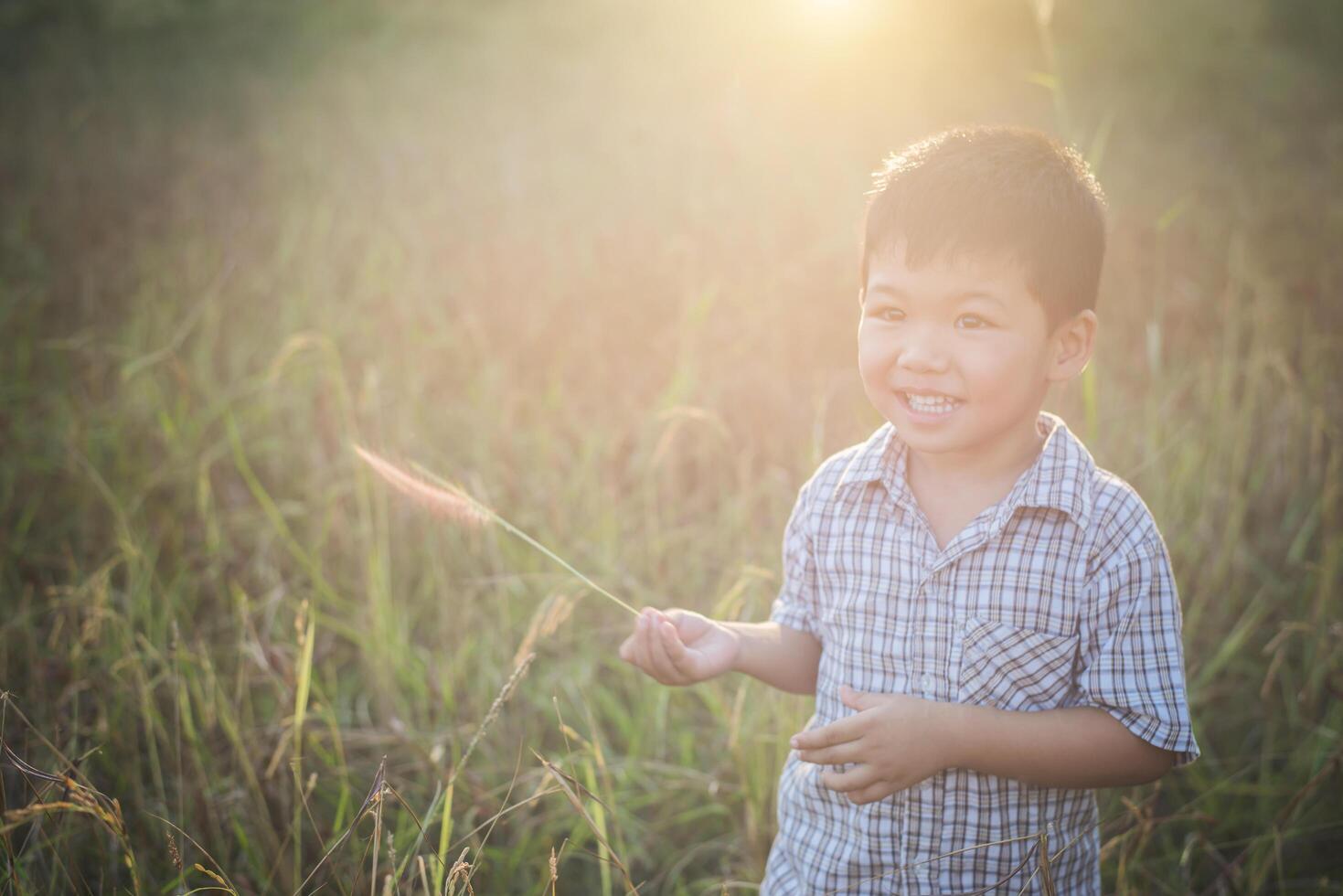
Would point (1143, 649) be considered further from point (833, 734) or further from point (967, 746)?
point (833, 734)

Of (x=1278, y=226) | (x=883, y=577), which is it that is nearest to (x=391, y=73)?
(x=1278, y=226)

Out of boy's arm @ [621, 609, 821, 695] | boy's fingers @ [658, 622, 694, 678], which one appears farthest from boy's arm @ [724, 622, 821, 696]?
boy's fingers @ [658, 622, 694, 678]

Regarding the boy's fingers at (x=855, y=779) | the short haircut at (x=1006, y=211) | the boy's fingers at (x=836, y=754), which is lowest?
the boy's fingers at (x=855, y=779)

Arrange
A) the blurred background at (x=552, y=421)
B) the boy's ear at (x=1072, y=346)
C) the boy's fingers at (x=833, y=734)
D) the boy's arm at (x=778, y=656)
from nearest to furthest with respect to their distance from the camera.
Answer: the boy's fingers at (x=833, y=734) → the boy's ear at (x=1072, y=346) → the boy's arm at (x=778, y=656) → the blurred background at (x=552, y=421)

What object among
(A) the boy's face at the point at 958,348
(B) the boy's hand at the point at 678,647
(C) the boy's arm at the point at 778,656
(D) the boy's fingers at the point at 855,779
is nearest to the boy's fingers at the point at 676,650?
(B) the boy's hand at the point at 678,647

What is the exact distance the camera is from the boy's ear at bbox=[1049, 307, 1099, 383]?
3.86 feet

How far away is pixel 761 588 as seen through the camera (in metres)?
2.31

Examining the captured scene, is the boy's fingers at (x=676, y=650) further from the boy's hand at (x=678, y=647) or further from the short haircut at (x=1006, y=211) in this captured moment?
the short haircut at (x=1006, y=211)

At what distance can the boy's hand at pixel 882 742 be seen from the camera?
3.48ft

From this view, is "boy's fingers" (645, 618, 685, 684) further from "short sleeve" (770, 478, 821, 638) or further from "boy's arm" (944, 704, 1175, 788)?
"boy's arm" (944, 704, 1175, 788)

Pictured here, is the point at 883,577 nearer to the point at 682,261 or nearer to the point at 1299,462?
the point at 1299,462

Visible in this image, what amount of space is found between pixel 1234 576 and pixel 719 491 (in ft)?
4.42

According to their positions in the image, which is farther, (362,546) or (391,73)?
(391,73)

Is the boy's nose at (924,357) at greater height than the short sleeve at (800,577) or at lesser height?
greater
